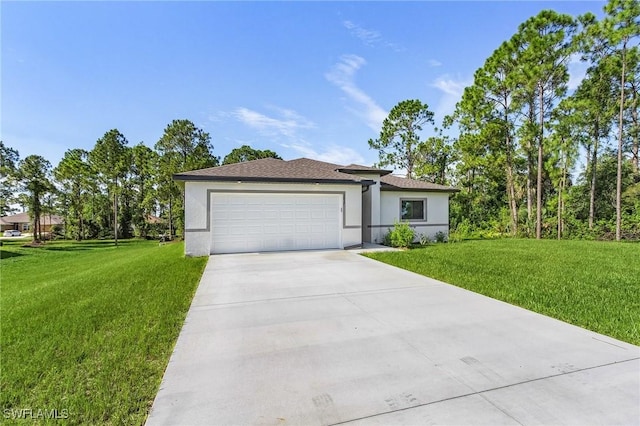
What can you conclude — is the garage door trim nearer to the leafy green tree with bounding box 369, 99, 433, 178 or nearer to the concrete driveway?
the concrete driveway

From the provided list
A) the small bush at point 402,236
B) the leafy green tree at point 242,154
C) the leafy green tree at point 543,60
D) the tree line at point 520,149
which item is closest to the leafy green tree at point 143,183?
the tree line at point 520,149

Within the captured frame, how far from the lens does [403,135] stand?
2700 centimetres

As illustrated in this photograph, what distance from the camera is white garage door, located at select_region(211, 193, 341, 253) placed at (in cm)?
1034

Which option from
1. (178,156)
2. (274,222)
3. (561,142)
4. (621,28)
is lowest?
(274,222)

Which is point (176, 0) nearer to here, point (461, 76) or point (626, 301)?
point (626, 301)

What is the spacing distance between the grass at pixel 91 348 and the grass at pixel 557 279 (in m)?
5.14

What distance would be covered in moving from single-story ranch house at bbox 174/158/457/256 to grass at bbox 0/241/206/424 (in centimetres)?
402

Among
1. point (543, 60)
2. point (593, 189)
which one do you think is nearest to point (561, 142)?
point (593, 189)

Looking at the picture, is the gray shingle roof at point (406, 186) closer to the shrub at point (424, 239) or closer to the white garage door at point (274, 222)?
the shrub at point (424, 239)

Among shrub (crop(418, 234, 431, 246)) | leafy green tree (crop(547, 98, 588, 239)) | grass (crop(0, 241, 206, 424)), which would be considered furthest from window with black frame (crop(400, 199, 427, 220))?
grass (crop(0, 241, 206, 424))

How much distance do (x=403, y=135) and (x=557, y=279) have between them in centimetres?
2235

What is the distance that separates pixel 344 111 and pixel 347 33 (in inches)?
181

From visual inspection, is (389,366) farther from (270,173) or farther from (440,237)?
(440,237)

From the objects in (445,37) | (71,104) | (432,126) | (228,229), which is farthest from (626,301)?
(432,126)
